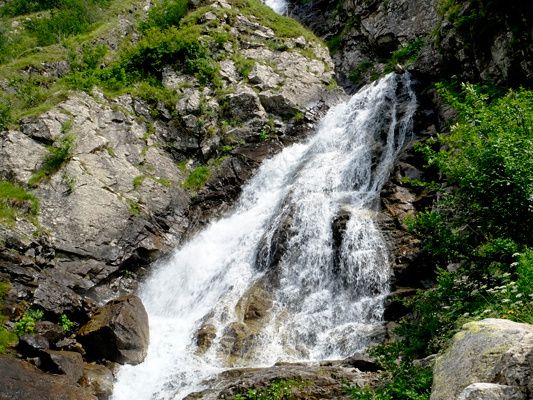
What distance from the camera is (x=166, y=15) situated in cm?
3133

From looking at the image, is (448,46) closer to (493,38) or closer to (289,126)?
(493,38)

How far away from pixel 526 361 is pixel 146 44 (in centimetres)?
2688

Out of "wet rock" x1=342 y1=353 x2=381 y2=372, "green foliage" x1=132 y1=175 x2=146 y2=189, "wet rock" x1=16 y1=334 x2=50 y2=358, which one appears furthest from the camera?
"green foliage" x1=132 y1=175 x2=146 y2=189

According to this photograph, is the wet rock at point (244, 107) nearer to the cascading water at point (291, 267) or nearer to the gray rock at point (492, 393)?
the cascading water at point (291, 267)

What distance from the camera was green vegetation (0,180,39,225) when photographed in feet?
56.5

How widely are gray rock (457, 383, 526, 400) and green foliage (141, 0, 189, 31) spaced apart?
30559mm


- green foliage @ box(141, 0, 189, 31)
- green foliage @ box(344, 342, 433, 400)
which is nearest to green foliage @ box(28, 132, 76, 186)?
green foliage @ box(141, 0, 189, 31)

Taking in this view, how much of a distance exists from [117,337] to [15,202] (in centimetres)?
757

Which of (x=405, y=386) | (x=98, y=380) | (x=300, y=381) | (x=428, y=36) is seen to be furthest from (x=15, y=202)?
(x=428, y=36)

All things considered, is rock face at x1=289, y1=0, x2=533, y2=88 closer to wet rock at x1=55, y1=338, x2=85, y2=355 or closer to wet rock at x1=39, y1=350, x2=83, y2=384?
wet rock at x1=39, y1=350, x2=83, y2=384

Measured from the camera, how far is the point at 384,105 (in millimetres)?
21172

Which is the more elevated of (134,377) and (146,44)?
(146,44)

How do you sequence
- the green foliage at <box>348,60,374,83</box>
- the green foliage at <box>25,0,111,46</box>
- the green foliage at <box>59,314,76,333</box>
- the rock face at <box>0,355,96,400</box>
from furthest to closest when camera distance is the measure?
the green foliage at <box>25,0,111,46</box> < the green foliage at <box>348,60,374,83</box> < the green foliage at <box>59,314,76,333</box> < the rock face at <box>0,355,96,400</box>

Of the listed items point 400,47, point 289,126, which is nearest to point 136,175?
point 289,126
